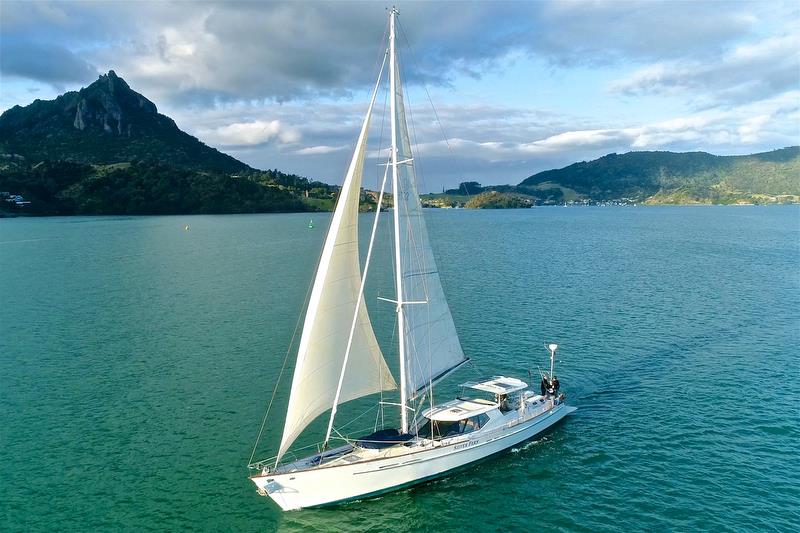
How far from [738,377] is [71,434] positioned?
49.5m

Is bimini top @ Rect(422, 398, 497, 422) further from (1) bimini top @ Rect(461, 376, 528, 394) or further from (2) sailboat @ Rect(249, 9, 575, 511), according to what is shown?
(1) bimini top @ Rect(461, 376, 528, 394)

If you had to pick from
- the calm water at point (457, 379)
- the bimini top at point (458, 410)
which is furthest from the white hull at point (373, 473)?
the bimini top at point (458, 410)

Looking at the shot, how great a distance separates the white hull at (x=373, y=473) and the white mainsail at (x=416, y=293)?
3.36 meters

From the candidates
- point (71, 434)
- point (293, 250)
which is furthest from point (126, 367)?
point (293, 250)

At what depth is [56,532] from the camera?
958 inches

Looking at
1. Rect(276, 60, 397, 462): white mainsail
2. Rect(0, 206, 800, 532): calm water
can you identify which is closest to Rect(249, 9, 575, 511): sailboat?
Rect(276, 60, 397, 462): white mainsail

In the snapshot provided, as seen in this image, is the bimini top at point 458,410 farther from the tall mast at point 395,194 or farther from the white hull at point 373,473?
the tall mast at point 395,194

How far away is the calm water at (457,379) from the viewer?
1014 inches

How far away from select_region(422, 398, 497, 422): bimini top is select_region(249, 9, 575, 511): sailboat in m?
0.06

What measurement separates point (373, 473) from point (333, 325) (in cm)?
762

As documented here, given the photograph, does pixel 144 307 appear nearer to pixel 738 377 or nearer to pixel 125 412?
pixel 125 412

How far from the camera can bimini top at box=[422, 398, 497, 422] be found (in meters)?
28.7

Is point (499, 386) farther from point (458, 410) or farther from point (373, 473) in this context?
point (373, 473)

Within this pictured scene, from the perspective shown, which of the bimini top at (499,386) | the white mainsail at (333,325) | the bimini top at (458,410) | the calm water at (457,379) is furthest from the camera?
the bimini top at (499,386)
